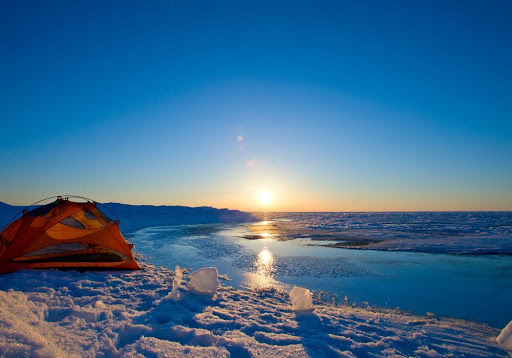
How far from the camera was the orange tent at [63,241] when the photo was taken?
7.24 metres

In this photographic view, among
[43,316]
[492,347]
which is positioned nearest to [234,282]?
[43,316]

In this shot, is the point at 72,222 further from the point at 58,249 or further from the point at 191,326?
the point at 191,326

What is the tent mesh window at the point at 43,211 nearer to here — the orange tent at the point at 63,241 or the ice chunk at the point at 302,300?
the orange tent at the point at 63,241

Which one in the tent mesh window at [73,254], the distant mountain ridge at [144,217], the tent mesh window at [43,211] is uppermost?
the tent mesh window at [43,211]

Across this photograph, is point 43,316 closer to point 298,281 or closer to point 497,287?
point 298,281

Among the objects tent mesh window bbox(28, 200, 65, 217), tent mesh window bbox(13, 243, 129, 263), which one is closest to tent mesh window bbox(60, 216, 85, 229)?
tent mesh window bbox(28, 200, 65, 217)

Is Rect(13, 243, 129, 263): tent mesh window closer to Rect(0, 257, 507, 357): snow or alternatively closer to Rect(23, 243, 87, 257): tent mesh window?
Rect(23, 243, 87, 257): tent mesh window

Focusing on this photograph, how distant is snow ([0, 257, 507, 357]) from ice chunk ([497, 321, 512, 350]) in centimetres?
17

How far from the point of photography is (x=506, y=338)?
5066 millimetres

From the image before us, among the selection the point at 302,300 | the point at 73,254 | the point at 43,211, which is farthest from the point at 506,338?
the point at 43,211

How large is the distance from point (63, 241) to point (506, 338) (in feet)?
33.8

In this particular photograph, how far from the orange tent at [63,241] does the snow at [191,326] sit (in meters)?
0.52

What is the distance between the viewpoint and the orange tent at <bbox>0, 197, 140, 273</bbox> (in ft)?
23.8

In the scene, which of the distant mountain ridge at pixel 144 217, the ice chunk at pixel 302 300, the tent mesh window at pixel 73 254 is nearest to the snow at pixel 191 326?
the ice chunk at pixel 302 300
